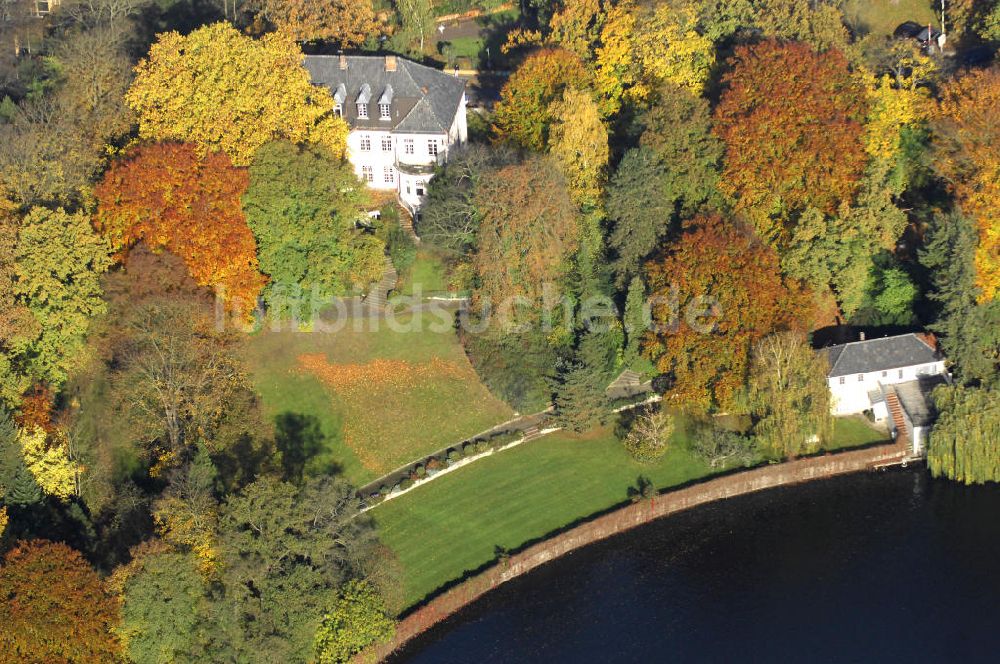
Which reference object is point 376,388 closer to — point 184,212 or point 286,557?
point 184,212

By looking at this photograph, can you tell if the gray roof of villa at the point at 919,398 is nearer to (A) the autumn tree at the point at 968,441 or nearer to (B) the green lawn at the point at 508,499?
(A) the autumn tree at the point at 968,441

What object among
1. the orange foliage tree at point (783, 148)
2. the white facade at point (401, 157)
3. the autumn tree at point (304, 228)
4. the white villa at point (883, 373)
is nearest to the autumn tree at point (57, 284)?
the autumn tree at point (304, 228)

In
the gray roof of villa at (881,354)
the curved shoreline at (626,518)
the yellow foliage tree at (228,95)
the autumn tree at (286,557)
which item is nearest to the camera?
the autumn tree at (286,557)

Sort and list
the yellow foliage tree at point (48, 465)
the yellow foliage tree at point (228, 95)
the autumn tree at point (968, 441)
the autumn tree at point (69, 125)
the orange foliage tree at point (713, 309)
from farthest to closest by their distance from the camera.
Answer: the yellow foliage tree at point (228, 95) → the autumn tree at point (69, 125) → the orange foliage tree at point (713, 309) → the autumn tree at point (968, 441) → the yellow foliage tree at point (48, 465)

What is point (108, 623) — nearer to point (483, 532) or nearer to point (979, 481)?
point (483, 532)

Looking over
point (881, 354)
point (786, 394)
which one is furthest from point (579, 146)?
point (881, 354)

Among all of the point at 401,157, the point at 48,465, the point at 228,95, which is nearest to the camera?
the point at 48,465

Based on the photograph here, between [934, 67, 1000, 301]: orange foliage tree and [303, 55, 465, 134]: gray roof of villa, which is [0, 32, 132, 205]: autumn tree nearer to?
[303, 55, 465, 134]: gray roof of villa
